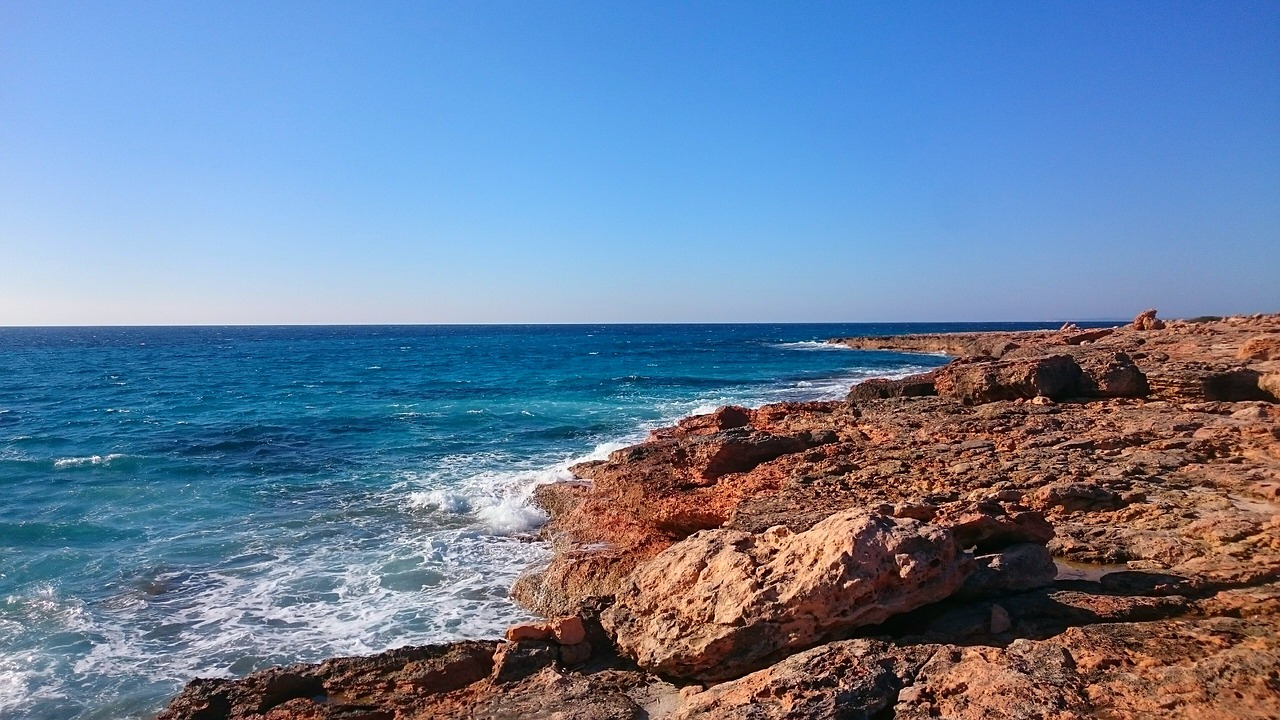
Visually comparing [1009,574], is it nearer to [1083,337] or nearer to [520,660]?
[520,660]

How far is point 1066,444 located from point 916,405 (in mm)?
4695

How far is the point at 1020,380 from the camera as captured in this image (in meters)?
14.6

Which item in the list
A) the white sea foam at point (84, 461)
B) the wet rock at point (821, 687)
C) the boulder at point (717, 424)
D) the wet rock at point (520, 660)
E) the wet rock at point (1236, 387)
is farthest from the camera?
the white sea foam at point (84, 461)

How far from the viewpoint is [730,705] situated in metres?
4.69

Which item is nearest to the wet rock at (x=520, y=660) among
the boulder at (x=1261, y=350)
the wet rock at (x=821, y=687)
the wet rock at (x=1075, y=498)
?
the wet rock at (x=821, y=687)

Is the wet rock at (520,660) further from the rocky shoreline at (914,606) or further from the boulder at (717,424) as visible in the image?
the boulder at (717,424)

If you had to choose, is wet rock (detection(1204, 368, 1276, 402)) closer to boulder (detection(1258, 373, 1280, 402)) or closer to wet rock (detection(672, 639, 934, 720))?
boulder (detection(1258, 373, 1280, 402))

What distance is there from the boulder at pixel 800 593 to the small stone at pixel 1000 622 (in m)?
0.33

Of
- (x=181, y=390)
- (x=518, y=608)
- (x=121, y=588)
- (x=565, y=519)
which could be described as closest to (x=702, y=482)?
(x=565, y=519)

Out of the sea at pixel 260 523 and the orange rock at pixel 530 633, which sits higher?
the orange rock at pixel 530 633

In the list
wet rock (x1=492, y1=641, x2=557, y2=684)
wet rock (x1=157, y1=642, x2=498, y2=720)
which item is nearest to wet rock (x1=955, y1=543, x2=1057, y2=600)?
wet rock (x1=492, y1=641, x2=557, y2=684)

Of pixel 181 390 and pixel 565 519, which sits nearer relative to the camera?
pixel 565 519

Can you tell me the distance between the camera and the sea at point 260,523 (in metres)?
8.17

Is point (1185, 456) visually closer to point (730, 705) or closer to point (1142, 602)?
point (1142, 602)
